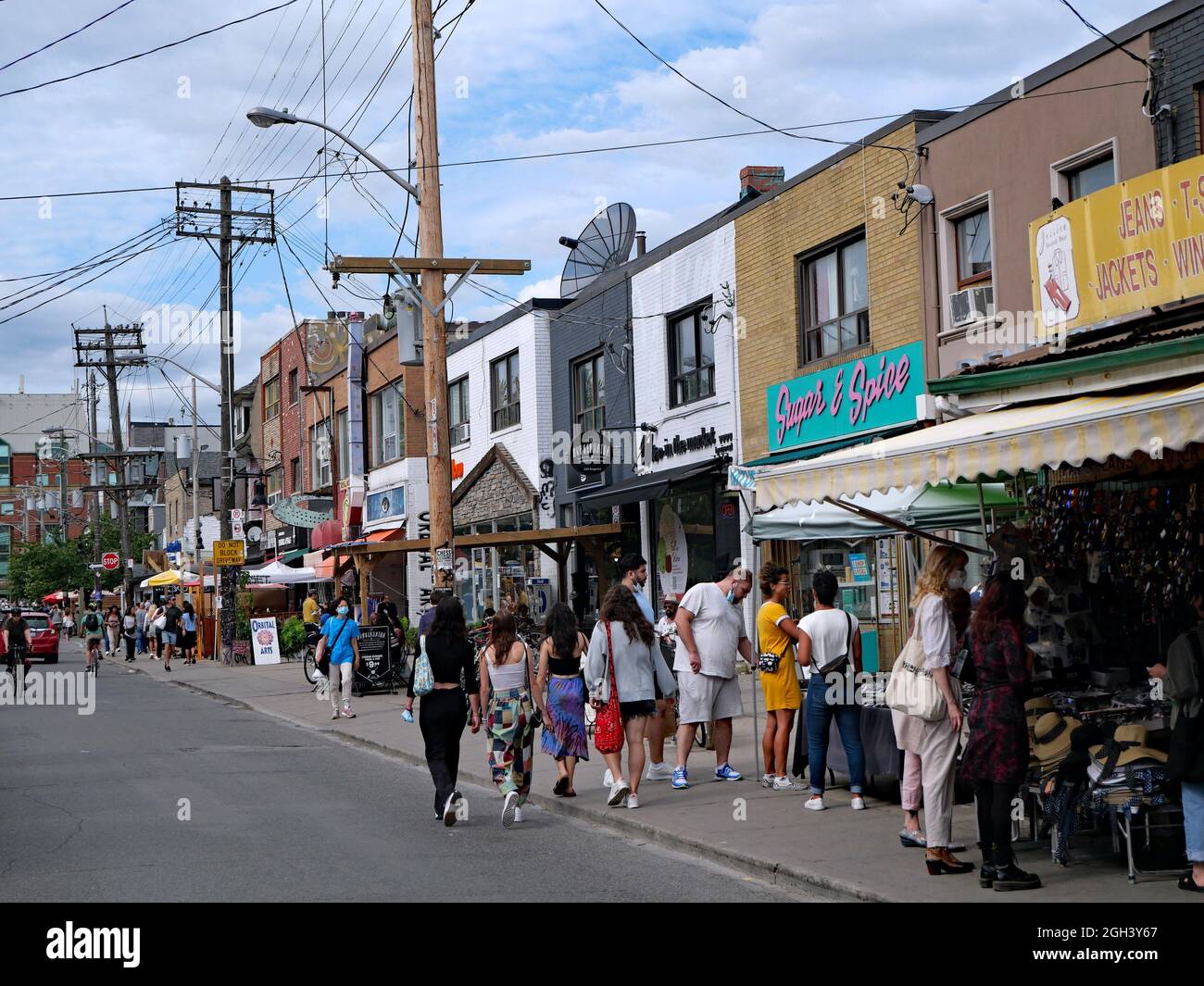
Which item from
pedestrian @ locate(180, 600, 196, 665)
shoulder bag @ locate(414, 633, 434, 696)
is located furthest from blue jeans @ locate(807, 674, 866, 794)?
pedestrian @ locate(180, 600, 196, 665)

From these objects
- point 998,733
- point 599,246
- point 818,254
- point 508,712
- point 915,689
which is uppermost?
point 599,246

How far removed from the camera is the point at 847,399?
18406mm

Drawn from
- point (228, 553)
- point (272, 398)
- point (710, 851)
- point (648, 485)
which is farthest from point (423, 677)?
point (272, 398)

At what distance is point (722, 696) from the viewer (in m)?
11.5

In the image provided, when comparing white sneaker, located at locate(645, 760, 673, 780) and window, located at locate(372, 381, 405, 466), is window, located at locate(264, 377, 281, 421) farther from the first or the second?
white sneaker, located at locate(645, 760, 673, 780)

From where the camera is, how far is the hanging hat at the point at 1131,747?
7.51 metres

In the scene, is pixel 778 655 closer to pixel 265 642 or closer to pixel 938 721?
pixel 938 721

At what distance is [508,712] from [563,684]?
2.12ft

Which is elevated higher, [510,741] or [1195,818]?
[510,741]

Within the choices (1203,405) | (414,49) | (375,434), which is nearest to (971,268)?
(414,49)

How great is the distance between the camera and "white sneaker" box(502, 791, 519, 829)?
10453 millimetres

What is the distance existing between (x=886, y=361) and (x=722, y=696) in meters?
7.57

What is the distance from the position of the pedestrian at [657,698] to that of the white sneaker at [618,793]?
0.64 m
